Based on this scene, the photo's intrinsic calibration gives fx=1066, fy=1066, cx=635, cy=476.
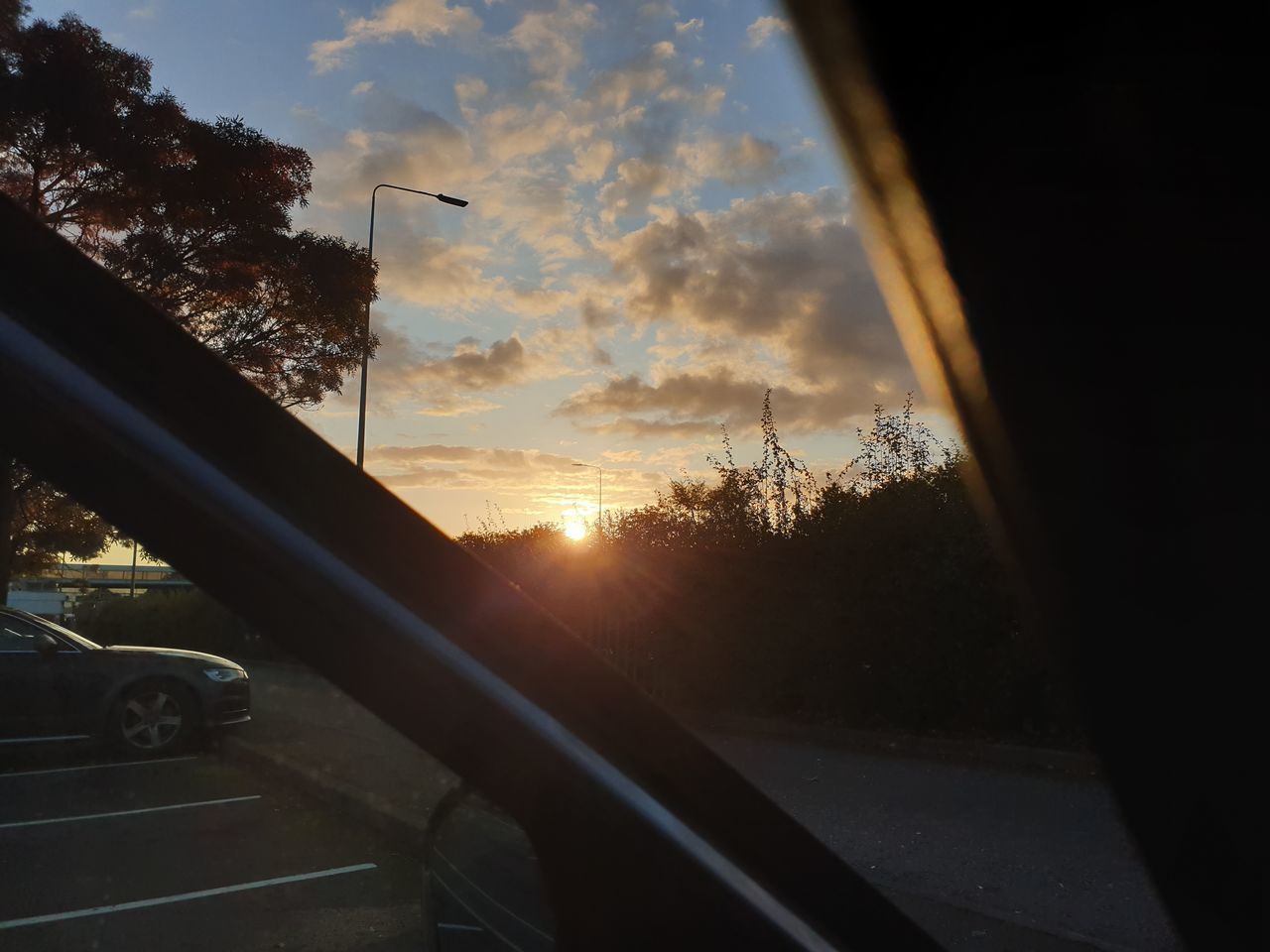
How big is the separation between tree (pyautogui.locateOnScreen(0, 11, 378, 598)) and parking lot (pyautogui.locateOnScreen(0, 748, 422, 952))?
113 inches

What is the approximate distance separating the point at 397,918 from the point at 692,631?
25.6 feet

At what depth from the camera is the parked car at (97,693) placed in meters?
7.14

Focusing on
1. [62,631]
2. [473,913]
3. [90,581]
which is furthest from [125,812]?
[473,913]

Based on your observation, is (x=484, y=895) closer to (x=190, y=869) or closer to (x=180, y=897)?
(x=180, y=897)

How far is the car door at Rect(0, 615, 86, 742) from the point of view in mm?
7133

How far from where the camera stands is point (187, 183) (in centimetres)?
1042

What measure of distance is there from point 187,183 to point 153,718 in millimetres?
5208

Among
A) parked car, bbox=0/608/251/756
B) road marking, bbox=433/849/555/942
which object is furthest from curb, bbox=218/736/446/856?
parked car, bbox=0/608/251/756

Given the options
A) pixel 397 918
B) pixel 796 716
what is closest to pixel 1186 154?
pixel 397 918

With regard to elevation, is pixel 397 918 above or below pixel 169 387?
below

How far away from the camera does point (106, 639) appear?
673cm

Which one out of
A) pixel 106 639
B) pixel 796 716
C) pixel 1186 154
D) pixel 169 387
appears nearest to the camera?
pixel 169 387

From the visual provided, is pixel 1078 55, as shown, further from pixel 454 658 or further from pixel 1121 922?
pixel 1121 922

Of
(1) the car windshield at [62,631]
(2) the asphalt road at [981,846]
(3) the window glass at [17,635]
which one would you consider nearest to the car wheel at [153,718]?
(1) the car windshield at [62,631]
